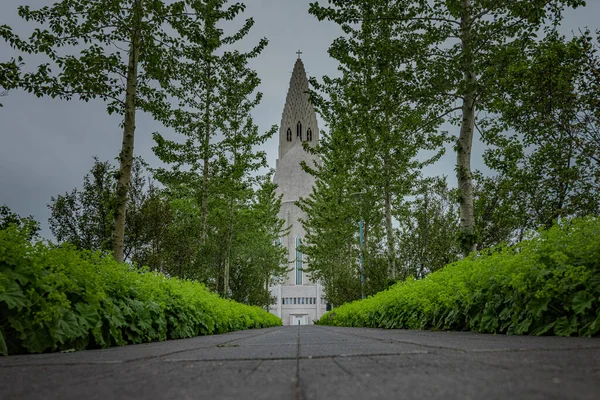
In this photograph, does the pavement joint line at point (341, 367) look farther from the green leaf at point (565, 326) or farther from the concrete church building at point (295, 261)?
the concrete church building at point (295, 261)

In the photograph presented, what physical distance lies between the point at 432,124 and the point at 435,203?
8.16m

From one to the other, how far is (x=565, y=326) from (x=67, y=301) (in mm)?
4403

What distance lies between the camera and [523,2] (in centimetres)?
870

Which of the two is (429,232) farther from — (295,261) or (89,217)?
(295,261)

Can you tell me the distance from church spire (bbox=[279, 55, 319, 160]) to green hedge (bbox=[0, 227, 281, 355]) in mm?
102495

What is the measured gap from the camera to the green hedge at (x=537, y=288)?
3771mm

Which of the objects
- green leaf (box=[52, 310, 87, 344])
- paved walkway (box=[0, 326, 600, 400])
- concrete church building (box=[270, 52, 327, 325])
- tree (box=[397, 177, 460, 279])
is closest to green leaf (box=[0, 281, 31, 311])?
green leaf (box=[52, 310, 87, 344])

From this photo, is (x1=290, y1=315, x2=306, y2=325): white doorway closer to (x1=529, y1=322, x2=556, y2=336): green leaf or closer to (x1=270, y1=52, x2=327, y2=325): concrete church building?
(x1=270, y1=52, x2=327, y2=325): concrete church building

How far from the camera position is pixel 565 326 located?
383cm

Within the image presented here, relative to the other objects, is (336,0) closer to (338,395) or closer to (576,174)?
(576,174)

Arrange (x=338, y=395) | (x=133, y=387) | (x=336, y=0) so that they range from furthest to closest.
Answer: (x=336, y=0), (x=133, y=387), (x=338, y=395)

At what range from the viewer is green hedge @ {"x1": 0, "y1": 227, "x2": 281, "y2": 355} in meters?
3.41

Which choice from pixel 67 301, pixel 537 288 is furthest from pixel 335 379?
pixel 537 288

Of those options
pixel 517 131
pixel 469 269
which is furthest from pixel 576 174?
pixel 469 269
